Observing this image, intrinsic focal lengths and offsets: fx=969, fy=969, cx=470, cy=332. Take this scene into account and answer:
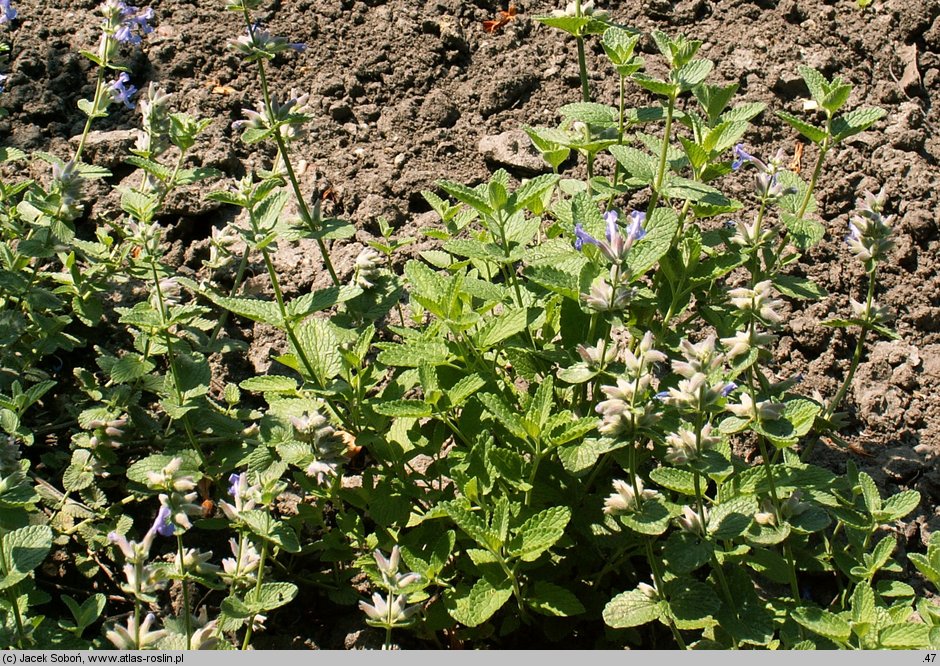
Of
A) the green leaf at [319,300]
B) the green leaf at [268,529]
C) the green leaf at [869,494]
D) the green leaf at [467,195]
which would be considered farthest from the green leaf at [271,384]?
the green leaf at [869,494]

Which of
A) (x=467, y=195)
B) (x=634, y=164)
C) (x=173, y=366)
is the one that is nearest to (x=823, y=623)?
(x=634, y=164)

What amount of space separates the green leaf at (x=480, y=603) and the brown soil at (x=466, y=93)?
1324 millimetres

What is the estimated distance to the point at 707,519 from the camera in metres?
2.27

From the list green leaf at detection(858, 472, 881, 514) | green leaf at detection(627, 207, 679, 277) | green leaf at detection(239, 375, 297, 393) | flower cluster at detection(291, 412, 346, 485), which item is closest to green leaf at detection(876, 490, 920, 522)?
green leaf at detection(858, 472, 881, 514)

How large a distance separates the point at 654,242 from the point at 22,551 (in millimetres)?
1592

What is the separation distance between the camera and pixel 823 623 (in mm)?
2141

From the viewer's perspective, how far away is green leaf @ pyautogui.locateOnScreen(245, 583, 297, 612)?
2.25m

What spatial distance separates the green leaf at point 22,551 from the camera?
6.96 feet

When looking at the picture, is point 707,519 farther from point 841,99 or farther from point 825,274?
point 825,274

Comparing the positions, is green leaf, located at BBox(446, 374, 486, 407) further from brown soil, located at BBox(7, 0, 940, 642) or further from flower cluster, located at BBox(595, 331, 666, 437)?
brown soil, located at BBox(7, 0, 940, 642)

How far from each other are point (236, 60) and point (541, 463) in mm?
2426

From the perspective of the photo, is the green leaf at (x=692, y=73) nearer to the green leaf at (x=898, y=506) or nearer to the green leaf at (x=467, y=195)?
the green leaf at (x=467, y=195)

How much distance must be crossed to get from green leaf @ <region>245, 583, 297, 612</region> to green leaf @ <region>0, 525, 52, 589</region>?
1.53ft

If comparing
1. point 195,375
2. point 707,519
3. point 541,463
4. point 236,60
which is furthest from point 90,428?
point 236,60
